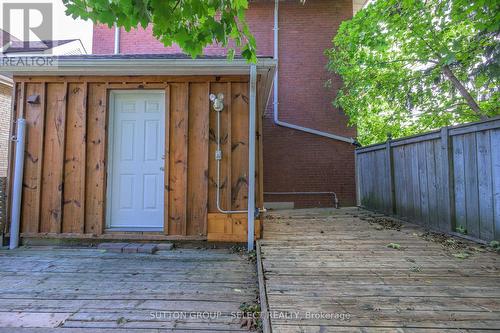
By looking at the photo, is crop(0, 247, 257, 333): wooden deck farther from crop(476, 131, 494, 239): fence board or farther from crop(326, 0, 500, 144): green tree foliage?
crop(326, 0, 500, 144): green tree foliage

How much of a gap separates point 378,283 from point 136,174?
3.46 m

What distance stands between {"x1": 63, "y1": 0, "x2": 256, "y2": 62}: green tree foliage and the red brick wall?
5.74 m

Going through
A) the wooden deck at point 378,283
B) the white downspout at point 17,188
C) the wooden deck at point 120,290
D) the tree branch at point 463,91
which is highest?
the tree branch at point 463,91

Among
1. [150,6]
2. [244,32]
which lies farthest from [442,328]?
[150,6]

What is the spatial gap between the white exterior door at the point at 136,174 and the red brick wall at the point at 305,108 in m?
4.13

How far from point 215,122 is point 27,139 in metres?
2.75

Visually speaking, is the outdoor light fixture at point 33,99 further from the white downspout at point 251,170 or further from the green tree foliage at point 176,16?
the white downspout at point 251,170

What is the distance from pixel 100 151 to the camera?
4.29 metres

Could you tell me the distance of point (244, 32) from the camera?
2.39 metres

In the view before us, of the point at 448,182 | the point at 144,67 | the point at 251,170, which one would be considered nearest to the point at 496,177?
the point at 448,182

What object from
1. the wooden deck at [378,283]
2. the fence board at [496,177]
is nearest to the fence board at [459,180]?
the wooden deck at [378,283]

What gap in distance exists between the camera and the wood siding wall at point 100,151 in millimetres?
4227

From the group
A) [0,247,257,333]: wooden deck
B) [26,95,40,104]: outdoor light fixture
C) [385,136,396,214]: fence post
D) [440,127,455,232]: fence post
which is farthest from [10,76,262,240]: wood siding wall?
[385,136,396,214]: fence post

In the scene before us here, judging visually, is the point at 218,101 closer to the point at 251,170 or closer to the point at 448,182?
the point at 251,170
